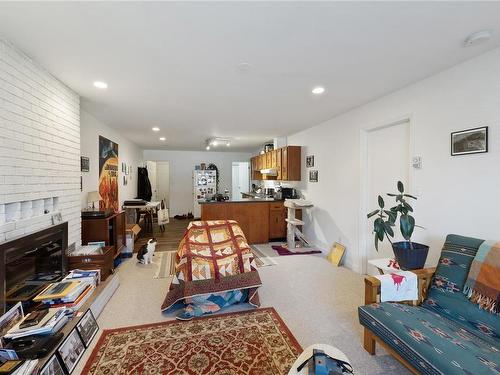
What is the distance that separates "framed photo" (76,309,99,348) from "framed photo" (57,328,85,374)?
0.05 m

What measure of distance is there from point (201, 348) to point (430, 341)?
165 cm

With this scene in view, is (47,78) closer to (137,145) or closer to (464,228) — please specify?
(464,228)

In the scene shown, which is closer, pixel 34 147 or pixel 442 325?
pixel 442 325

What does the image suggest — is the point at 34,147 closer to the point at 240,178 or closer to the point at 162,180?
the point at 162,180

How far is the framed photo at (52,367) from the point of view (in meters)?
1.53

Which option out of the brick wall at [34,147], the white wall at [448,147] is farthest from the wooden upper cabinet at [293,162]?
the brick wall at [34,147]

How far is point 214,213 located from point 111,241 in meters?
2.02

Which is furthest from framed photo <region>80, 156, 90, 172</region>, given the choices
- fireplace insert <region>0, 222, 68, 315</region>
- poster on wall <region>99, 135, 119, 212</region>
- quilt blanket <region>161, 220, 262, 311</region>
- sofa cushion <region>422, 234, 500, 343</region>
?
sofa cushion <region>422, 234, 500, 343</region>

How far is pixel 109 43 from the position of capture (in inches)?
75.0

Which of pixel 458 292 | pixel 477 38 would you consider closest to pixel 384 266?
pixel 458 292

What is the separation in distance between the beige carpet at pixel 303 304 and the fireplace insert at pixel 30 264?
67cm

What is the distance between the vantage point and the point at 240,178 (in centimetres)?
958

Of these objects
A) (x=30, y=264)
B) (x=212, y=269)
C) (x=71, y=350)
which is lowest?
(x=71, y=350)

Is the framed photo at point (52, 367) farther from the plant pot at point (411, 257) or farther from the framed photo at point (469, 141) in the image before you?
the framed photo at point (469, 141)
